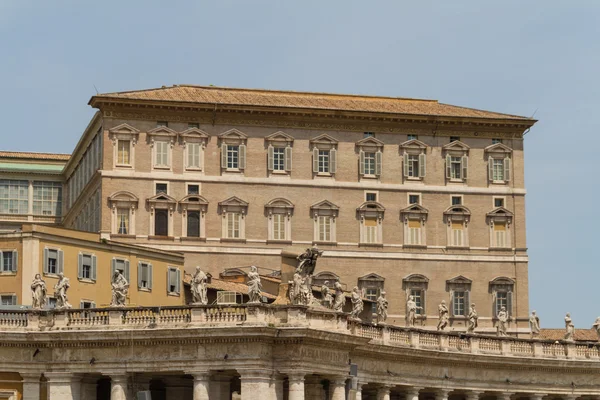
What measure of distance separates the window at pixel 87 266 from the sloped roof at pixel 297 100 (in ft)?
99.5

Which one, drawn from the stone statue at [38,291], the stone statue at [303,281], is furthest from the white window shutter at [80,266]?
the stone statue at [303,281]

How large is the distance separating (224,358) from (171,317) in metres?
3.39

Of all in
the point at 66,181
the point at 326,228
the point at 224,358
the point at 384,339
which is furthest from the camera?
the point at 66,181

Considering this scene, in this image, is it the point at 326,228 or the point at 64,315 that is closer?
the point at 64,315

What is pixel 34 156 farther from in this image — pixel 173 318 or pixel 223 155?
pixel 173 318

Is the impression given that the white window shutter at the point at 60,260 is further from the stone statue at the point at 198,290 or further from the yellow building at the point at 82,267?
the stone statue at the point at 198,290

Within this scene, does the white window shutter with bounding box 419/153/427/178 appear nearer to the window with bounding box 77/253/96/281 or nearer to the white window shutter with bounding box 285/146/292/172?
the white window shutter with bounding box 285/146/292/172

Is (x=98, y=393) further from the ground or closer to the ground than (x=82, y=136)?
closer to the ground

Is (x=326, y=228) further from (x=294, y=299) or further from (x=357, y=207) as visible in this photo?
(x=294, y=299)

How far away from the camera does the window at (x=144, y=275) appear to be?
339 feet

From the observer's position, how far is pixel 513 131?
137625 mm

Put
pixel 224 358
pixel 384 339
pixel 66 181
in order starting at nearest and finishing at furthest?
1. pixel 224 358
2. pixel 384 339
3. pixel 66 181

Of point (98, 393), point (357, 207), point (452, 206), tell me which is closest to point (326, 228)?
point (357, 207)

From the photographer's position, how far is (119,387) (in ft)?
248
